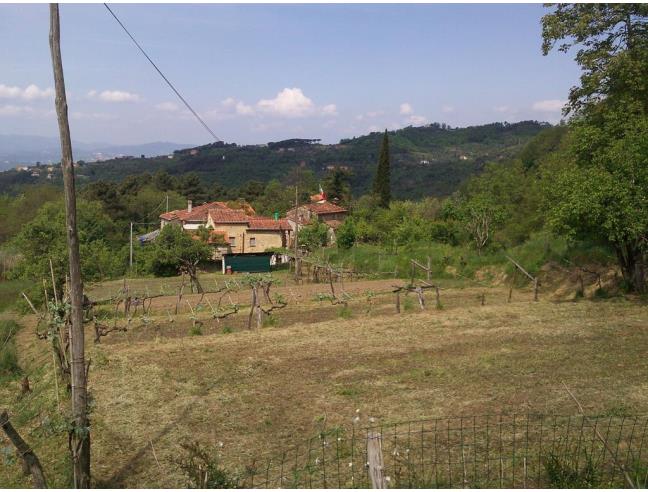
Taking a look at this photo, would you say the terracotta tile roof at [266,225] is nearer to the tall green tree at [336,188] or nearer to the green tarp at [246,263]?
the green tarp at [246,263]

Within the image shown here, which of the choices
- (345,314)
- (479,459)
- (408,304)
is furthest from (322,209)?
(479,459)

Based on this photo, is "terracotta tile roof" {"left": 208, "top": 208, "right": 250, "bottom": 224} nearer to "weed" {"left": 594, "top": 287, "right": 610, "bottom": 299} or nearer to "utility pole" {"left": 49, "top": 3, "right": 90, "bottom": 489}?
"weed" {"left": 594, "top": 287, "right": 610, "bottom": 299}

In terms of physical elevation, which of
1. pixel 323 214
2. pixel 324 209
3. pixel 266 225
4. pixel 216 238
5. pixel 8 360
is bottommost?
pixel 8 360

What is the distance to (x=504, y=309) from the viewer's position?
55.7ft

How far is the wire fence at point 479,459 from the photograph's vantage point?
6086mm

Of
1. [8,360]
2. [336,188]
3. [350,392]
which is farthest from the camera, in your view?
[336,188]

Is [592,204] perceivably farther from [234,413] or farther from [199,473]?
[199,473]

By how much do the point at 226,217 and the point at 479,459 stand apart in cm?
3358

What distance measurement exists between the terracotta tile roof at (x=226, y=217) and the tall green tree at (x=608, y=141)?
24260 mm

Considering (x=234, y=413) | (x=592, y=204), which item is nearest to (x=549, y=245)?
(x=592, y=204)

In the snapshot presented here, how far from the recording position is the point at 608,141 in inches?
664

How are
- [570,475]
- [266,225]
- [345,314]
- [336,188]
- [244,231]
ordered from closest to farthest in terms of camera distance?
[570,475] → [345,314] → [244,231] → [266,225] → [336,188]

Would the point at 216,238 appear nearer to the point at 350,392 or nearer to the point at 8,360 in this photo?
the point at 8,360

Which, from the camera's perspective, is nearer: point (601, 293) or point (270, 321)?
point (270, 321)
